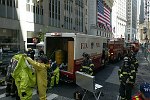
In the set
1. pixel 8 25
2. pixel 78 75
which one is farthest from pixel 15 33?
pixel 78 75

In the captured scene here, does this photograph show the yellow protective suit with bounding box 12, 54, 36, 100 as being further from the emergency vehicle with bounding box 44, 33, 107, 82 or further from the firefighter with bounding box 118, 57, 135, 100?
the emergency vehicle with bounding box 44, 33, 107, 82

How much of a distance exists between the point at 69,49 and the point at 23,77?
6.00 m

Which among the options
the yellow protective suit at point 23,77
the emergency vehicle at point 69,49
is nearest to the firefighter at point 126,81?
the yellow protective suit at point 23,77

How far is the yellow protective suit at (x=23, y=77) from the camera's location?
870 centimetres

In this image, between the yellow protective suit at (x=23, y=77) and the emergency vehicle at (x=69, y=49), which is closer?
the yellow protective suit at (x=23, y=77)

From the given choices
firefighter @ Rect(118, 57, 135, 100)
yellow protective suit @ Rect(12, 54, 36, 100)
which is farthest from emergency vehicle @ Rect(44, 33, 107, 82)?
yellow protective suit @ Rect(12, 54, 36, 100)

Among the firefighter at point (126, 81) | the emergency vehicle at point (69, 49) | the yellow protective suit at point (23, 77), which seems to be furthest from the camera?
the emergency vehicle at point (69, 49)

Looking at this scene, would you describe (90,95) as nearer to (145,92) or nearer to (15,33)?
(145,92)

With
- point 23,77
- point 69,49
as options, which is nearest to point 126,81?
point 23,77

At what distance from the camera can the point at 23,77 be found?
28.6 ft

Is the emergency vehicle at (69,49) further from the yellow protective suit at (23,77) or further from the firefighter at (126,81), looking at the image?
the yellow protective suit at (23,77)

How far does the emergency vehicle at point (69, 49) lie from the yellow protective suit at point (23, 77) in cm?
550

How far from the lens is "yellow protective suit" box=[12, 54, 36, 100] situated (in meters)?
8.70

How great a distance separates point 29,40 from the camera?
130 ft
